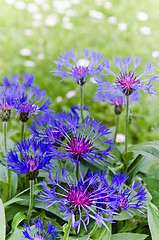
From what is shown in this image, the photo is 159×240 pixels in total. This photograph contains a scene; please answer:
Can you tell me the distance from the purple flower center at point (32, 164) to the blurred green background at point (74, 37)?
148 cm

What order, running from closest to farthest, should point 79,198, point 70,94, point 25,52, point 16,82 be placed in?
point 79,198
point 16,82
point 70,94
point 25,52

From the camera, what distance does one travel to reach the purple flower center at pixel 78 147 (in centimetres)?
95

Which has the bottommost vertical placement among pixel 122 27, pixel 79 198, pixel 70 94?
pixel 79 198

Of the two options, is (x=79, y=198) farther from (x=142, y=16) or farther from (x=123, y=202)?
(x=142, y=16)

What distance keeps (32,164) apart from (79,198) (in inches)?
7.2

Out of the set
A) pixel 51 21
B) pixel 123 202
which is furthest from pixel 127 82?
pixel 51 21

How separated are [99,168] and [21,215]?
0.95ft

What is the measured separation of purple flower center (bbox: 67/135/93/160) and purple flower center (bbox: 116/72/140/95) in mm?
190

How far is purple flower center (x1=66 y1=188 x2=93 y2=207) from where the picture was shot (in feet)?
2.81

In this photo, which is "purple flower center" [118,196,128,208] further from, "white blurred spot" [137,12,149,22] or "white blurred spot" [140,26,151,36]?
"white blurred spot" [137,12,149,22]

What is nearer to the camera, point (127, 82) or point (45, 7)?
point (127, 82)

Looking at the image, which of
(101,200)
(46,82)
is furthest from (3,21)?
(101,200)

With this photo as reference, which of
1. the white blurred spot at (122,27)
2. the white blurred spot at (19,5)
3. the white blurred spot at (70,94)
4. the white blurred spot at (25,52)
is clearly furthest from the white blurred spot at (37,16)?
the white blurred spot at (70,94)

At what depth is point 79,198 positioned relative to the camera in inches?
34.0
